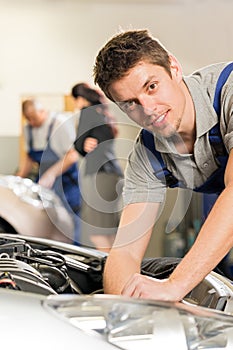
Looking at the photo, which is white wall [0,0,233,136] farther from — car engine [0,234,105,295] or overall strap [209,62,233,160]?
overall strap [209,62,233,160]

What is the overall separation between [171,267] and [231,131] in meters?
0.26

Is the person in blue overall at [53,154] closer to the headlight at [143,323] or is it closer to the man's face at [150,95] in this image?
the man's face at [150,95]

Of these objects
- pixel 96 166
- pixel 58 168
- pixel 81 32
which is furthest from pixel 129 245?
pixel 81 32

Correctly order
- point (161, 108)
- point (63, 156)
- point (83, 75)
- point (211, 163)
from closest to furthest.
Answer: point (161, 108)
point (211, 163)
point (63, 156)
point (83, 75)

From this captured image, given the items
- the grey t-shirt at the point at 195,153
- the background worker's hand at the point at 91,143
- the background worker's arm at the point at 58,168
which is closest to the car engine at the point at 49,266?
the grey t-shirt at the point at 195,153

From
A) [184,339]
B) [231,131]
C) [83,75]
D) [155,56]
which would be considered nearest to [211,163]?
[231,131]

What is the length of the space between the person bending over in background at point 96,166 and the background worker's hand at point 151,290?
5.01 ft

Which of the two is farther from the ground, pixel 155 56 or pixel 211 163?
pixel 155 56

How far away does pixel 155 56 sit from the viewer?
47.9 inches

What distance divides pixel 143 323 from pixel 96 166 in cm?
384

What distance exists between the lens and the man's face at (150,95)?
1.18 m

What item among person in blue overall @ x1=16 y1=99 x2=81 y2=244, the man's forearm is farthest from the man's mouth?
person in blue overall @ x1=16 y1=99 x2=81 y2=244

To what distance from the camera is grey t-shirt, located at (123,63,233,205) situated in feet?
4.17

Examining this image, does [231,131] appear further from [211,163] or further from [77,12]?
[77,12]
